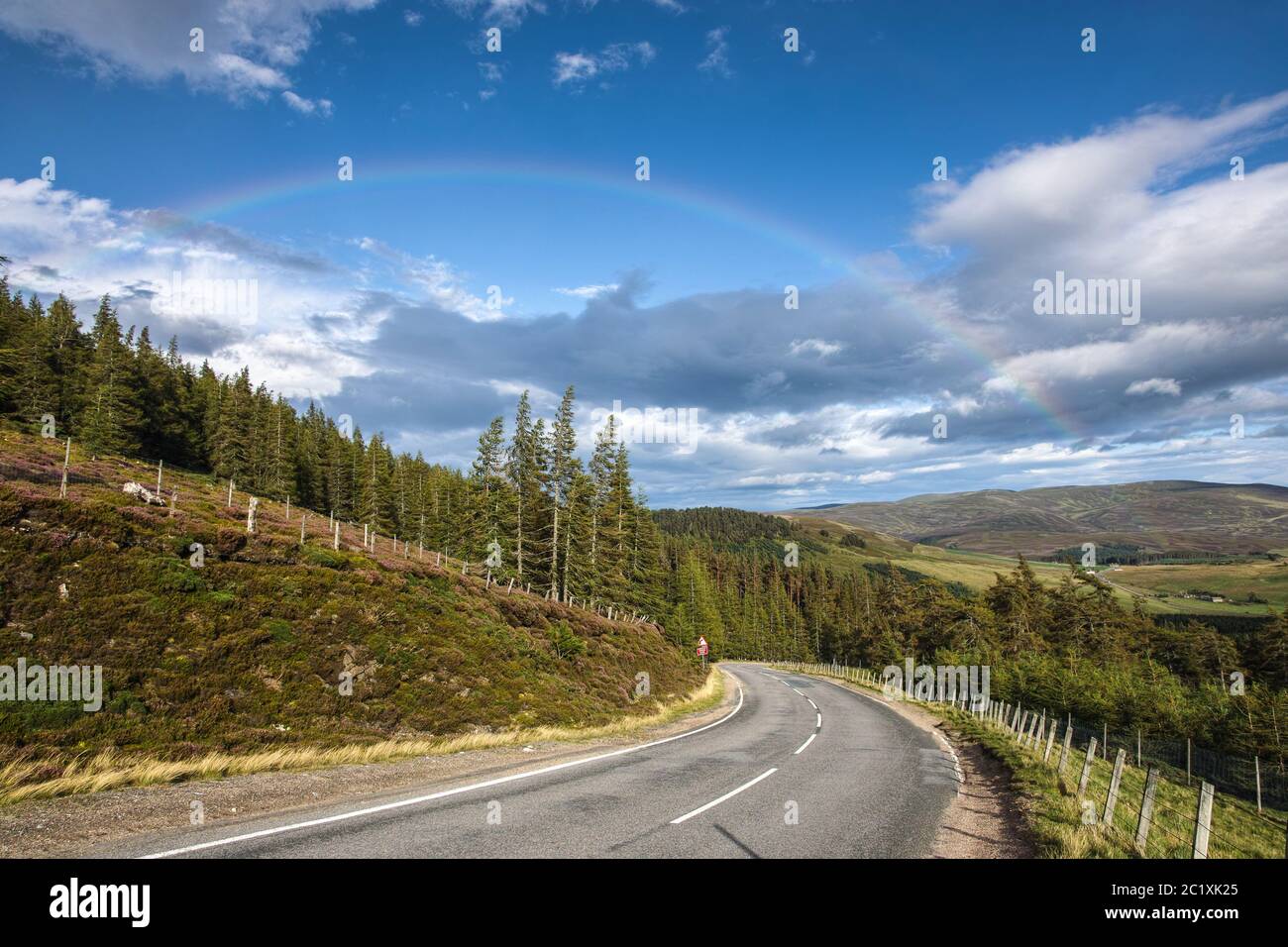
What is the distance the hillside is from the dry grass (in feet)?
2.09

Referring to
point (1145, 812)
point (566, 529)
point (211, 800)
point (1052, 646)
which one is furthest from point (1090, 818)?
point (1052, 646)

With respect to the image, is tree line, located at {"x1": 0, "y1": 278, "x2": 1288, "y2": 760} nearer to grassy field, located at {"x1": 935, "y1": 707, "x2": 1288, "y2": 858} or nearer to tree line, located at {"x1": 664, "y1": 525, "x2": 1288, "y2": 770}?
tree line, located at {"x1": 664, "y1": 525, "x2": 1288, "y2": 770}

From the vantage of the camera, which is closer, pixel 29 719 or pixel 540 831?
pixel 540 831

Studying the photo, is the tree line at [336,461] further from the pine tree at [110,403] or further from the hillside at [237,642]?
the hillside at [237,642]

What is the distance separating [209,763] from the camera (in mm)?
11406

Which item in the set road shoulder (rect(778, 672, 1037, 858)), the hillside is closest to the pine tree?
the hillside

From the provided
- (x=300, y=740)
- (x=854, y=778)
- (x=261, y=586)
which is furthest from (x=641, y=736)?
(x=261, y=586)

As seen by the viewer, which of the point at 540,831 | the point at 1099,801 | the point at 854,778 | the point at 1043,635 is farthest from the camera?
the point at 1043,635

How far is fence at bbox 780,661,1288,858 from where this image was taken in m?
8.77

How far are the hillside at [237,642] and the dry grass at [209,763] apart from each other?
2.09 ft

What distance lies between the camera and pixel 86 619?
14.8 meters

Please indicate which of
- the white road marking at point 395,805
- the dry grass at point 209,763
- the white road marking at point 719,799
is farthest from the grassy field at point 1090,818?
the dry grass at point 209,763
